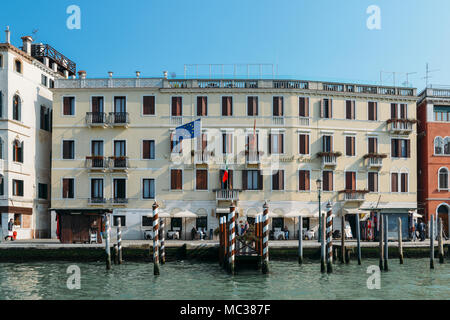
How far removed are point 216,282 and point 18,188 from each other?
22.7m

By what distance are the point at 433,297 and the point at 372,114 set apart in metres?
24.5

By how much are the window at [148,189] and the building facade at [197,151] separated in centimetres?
9

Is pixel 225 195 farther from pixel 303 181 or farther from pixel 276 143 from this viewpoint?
pixel 303 181

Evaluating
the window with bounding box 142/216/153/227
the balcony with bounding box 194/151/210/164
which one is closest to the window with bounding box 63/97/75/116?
the window with bounding box 142/216/153/227

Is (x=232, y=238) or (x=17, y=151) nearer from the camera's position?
(x=232, y=238)

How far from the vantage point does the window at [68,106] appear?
4184 centimetres

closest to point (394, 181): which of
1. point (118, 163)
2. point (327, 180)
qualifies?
point (327, 180)

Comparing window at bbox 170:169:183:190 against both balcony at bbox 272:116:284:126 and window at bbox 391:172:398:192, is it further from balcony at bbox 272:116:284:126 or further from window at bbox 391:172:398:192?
window at bbox 391:172:398:192

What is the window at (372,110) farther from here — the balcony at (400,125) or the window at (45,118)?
the window at (45,118)

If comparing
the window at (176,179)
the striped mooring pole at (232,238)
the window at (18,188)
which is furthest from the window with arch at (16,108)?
the striped mooring pole at (232,238)

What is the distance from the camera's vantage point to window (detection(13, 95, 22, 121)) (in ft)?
132

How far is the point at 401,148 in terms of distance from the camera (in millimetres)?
43656

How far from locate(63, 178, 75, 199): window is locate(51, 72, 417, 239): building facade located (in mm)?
73

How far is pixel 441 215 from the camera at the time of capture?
44000 mm
